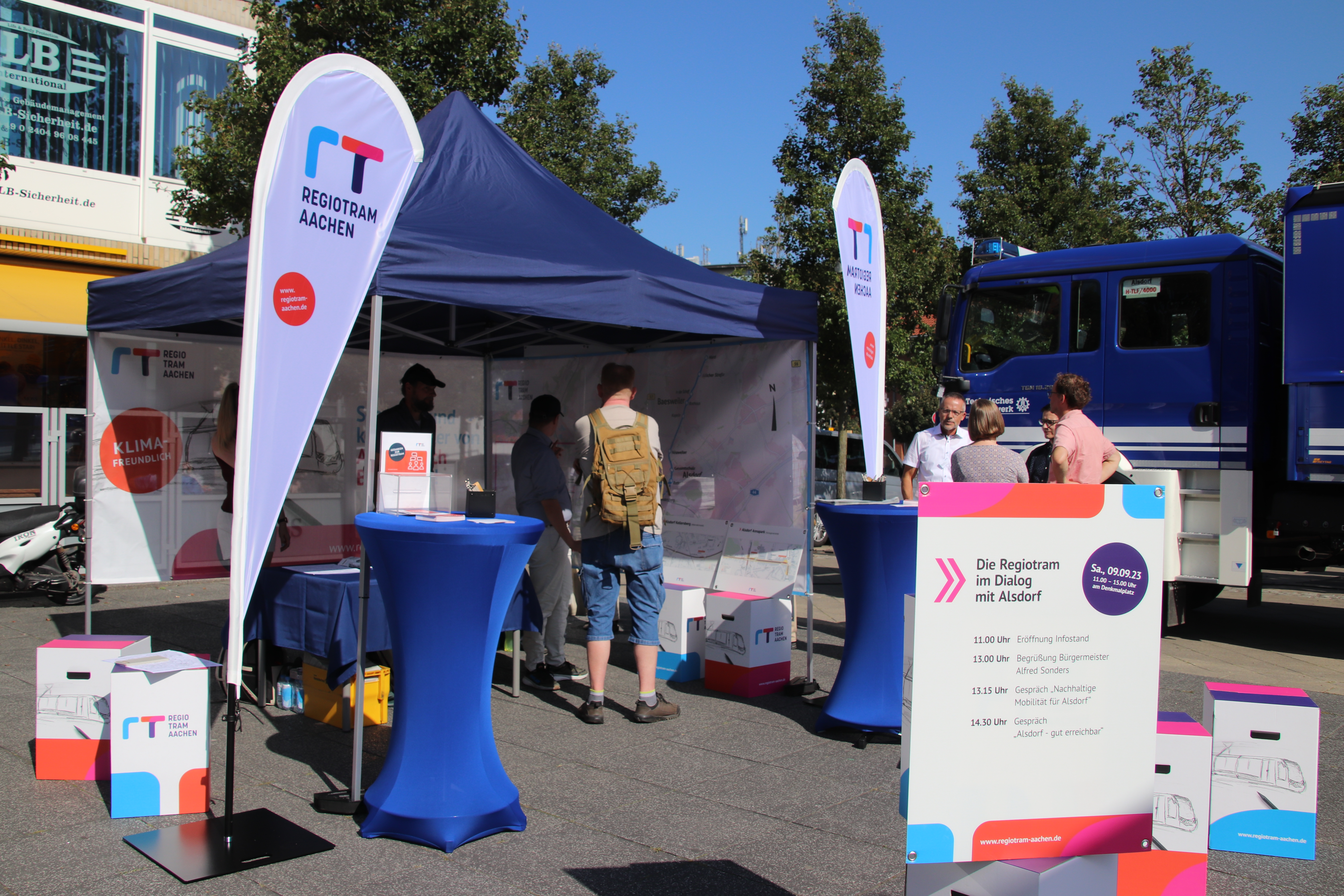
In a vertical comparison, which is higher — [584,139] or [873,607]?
[584,139]

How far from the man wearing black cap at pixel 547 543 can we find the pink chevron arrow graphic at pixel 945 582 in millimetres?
3037

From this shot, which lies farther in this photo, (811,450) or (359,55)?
(359,55)

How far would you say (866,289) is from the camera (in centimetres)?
528

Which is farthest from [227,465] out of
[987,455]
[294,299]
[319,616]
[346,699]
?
[987,455]

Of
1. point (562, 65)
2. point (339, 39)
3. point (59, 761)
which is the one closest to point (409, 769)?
point (59, 761)

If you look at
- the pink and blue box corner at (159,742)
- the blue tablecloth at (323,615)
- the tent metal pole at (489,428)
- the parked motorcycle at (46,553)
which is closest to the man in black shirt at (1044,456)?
the blue tablecloth at (323,615)

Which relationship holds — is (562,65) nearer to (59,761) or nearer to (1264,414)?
(1264,414)

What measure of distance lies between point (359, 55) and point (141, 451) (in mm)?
6205

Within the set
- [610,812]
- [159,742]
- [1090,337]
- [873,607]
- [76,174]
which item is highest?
[76,174]

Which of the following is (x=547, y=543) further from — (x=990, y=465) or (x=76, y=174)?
(x=76, y=174)

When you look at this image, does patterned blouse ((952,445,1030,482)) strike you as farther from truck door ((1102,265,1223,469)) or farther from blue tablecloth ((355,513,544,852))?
→ truck door ((1102,265,1223,469))

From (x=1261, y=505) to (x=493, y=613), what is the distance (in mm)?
5883

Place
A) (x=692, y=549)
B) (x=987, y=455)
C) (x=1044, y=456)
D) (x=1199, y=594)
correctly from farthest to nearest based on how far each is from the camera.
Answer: (x=1199, y=594)
(x=1044, y=456)
(x=692, y=549)
(x=987, y=455)

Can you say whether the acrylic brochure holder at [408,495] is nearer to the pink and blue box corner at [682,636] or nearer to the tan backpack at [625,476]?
the tan backpack at [625,476]
